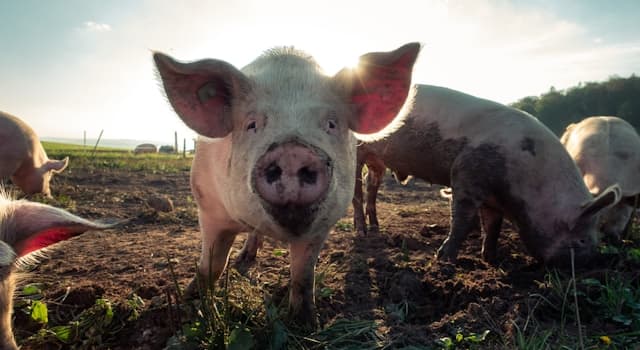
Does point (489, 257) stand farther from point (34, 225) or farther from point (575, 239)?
point (34, 225)

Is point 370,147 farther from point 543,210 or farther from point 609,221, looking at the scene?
point 609,221

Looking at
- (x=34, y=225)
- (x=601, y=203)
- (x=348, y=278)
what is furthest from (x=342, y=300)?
(x=601, y=203)

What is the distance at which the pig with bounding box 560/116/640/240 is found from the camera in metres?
4.80

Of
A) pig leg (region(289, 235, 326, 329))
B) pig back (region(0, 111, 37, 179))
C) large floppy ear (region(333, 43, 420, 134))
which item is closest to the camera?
large floppy ear (region(333, 43, 420, 134))

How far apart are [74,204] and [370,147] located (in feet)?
16.5

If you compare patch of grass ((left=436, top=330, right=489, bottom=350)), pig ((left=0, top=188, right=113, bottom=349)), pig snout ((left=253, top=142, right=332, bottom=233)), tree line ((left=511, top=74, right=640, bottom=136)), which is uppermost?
tree line ((left=511, top=74, right=640, bottom=136))

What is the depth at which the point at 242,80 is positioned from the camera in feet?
7.55

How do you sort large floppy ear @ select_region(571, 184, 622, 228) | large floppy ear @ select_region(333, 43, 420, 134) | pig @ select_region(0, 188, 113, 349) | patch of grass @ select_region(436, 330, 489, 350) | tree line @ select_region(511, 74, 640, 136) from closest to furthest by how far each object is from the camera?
pig @ select_region(0, 188, 113, 349), patch of grass @ select_region(436, 330, 489, 350), large floppy ear @ select_region(333, 43, 420, 134), large floppy ear @ select_region(571, 184, 622, 228), tree line @ select_region(511, 74, 640, 136)

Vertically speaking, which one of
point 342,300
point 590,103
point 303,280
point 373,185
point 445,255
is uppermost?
point 590,103

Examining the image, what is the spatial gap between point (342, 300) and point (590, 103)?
108ft

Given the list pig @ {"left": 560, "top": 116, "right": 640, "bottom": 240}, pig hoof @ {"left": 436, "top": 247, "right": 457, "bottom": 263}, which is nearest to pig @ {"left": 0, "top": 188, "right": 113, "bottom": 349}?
pig hoof @ {"left": 436, "top": 247, "right": 457, "bottom": 263}

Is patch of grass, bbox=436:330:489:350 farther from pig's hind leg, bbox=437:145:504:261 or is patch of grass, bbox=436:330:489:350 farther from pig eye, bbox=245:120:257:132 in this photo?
pig's hind leg, bbox=437:145:504:261

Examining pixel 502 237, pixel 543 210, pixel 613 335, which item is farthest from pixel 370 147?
pixel 613 335

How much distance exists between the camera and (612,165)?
504 centimetres
